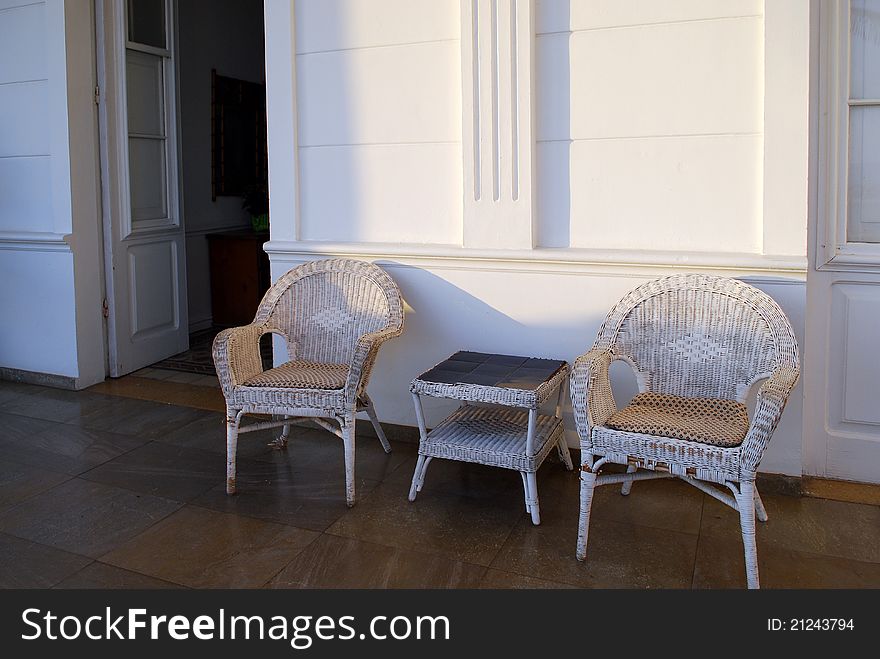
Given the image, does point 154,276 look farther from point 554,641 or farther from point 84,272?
point 554,641

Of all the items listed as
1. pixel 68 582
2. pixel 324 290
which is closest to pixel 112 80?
pixel 324 290

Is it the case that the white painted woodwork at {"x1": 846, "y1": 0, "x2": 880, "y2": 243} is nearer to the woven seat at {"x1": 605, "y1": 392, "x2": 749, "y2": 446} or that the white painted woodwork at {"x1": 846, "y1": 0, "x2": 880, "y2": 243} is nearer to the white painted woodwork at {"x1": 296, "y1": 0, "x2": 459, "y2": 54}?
the woven seat at {"x1": 605, "y1": 392, "x2": 749, "y2": 446}

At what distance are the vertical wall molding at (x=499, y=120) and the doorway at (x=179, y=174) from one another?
2.44 m

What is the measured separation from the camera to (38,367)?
5.09m

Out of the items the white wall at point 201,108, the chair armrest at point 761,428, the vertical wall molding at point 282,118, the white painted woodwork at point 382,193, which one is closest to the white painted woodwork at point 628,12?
the white painted woodwork at point 382,193

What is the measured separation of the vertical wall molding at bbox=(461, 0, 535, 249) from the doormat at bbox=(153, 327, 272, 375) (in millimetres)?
2175

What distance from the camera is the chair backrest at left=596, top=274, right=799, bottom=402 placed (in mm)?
3074

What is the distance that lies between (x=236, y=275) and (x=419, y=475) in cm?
385

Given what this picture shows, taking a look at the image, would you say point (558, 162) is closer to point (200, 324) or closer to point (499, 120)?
point (499, 120)

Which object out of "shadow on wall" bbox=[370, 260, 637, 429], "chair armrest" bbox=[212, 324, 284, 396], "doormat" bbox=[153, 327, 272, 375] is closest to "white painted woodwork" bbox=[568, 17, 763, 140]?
"shadow on wall" bbox=[370, 260, 637, 429]

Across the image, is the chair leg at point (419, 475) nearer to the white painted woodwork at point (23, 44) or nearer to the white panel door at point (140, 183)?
the white panel door at point (140, 183)

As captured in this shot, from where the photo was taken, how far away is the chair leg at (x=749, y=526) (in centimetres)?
256

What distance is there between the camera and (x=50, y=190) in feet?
16.1

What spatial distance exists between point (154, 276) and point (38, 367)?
A: 889 mm
